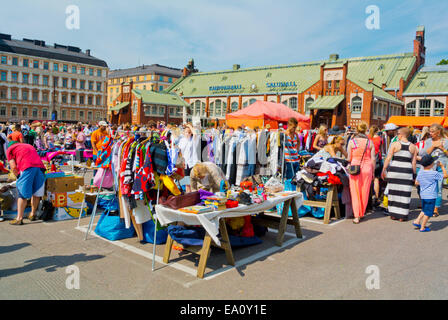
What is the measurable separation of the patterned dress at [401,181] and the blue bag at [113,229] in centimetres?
545

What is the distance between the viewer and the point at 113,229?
19.7ft

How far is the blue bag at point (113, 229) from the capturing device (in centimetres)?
599

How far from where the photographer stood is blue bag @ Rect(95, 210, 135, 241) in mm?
5988

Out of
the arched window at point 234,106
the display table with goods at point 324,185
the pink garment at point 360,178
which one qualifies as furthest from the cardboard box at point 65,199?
the arched window at point 234,106

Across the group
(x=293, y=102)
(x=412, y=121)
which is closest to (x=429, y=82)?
(x=293, y=102)

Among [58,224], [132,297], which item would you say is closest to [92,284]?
[132,297]

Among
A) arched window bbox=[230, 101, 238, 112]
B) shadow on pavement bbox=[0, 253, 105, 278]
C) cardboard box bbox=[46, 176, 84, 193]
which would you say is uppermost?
arched window bbox=[230, 101, 238, 112]

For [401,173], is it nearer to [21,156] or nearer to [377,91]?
[21,156]

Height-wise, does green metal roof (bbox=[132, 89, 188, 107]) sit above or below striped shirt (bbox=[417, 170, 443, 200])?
above

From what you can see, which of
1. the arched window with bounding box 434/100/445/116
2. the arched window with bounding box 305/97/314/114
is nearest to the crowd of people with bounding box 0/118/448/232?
the arched window with bounding box 305/97/314/114

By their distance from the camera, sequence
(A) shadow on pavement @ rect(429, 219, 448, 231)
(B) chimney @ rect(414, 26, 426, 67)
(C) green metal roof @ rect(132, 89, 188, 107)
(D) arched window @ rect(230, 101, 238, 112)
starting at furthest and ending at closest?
(D) arched window @ rect(230, 101, 238, 112) → (C) green metal roof @ rect(132, 89, 188, 107) → (B) chimney @ rect(414, 26, 426, 67) → (A) shadow on pavement @ rect(429, 219, 448, 231)

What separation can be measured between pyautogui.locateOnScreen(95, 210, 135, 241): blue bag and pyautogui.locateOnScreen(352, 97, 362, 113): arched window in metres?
38.5

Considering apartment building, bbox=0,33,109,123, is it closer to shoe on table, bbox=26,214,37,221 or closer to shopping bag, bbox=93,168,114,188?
shoe on table, bbox=26,214,37,221

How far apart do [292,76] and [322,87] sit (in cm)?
941
